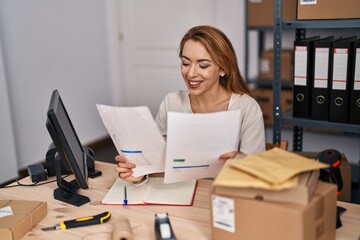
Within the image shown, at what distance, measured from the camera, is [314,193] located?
1.09 m

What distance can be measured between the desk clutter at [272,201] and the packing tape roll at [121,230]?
0.24 metres

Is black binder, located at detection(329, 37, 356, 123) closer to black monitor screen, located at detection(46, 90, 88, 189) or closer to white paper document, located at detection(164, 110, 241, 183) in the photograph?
white paper document, located at detection(164, 110, 241, 183)

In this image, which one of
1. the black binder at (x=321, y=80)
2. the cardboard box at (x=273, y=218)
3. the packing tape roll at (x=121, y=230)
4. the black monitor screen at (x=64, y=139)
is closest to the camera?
the cardboard box at (x=273, y=218)

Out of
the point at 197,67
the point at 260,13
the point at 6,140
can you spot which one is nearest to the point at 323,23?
the point at 197,67

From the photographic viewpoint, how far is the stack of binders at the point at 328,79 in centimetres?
199

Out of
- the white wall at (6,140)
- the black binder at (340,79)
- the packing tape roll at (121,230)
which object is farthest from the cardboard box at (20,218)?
the white wall at (6,140)

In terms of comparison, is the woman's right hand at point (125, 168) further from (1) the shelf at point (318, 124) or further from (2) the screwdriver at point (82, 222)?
(1) the shelf at point (318, 124)

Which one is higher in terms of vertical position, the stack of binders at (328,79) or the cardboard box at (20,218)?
the stack of binders at (328,79)

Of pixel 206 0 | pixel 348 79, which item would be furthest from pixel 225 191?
pixel 206 0

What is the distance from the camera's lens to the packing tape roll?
1.21 m

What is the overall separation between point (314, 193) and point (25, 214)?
82cm

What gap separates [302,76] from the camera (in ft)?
6.91

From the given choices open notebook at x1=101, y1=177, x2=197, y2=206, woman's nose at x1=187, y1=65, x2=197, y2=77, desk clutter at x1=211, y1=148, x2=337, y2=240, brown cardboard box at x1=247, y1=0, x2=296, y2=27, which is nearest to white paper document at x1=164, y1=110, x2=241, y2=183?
open notebook at x1=101, y1=177, x2=197, y2=206

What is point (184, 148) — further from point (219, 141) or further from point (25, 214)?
point (25, 214)
